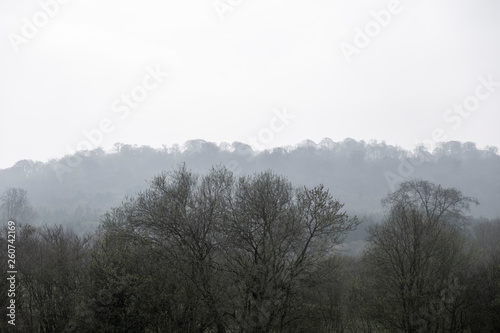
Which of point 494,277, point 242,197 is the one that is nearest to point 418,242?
point 494,277

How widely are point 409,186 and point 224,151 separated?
4670 inches

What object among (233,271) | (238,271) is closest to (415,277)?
(238,271)

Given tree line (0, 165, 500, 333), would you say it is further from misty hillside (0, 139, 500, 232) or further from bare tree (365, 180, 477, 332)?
misty hillside (0, 139, 500, 232)

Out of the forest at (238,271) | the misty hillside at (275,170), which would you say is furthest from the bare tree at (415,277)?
the misty hillside at (275,170)

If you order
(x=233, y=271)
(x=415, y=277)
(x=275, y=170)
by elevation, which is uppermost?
(x=275, y=170)

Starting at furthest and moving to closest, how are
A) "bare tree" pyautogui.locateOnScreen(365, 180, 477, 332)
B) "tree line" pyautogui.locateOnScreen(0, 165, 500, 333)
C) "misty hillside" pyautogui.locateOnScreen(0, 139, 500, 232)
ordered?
"misty hillside" pyautogui.locateOnScreen(0, 139, 500, 232) < "bare tree" pyautogui.locateOnScreen(365, 180, 477, 332) < "tree line" pyautogui.locateOnScreen(0, 165, 500, 333)

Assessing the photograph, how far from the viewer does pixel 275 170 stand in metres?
149

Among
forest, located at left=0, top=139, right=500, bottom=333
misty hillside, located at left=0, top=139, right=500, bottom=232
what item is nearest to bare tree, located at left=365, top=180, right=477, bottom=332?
forest, located at left=0, top=139, right=500, bottom=333

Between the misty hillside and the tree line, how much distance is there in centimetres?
10445

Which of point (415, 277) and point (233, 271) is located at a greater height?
point (233, 271)

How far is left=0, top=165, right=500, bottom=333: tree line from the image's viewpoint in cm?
1973

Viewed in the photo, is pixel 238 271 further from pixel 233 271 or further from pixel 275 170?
pixel 275 170

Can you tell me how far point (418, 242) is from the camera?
74.4ft

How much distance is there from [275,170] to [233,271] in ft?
425
